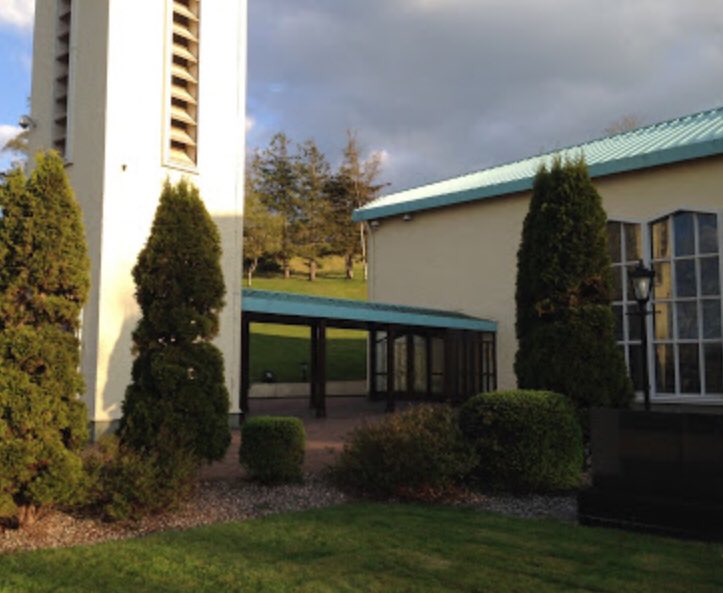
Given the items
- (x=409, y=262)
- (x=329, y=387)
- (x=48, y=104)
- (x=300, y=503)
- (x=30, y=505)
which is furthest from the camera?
(x=329, y=387)

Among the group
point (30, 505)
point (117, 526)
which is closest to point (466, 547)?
point (117, 526)

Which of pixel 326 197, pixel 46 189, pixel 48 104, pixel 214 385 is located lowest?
pixel 214 385

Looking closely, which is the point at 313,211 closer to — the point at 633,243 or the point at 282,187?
the point at 282,187

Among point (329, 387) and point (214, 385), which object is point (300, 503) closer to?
point (214, 385)

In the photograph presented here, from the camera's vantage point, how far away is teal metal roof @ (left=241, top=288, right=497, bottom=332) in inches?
618

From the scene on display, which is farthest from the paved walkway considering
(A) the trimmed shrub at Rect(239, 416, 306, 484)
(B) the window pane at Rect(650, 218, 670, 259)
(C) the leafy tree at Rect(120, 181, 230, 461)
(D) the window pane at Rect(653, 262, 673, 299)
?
(B) the window pane at Rect(650, 218, 670, 259)

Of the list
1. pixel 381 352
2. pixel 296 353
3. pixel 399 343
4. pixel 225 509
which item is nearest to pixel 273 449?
pixel 225 509

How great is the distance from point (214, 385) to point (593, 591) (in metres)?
5.28

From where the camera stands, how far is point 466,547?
642 cm

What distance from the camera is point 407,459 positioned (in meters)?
8.53

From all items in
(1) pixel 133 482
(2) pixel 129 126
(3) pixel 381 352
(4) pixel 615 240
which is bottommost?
(1) pixel 133 482

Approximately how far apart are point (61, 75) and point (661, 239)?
44.9 feet

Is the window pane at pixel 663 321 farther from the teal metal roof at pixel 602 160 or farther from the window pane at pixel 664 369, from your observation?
the teal metal roof at pixel 602 160

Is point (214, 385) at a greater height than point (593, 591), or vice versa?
point (214, 385)
